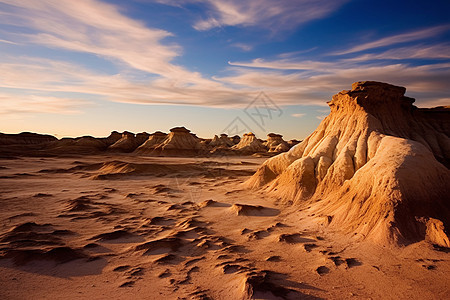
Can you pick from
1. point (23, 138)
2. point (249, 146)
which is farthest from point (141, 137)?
point (23, 138)

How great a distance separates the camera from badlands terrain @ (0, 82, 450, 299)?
4539 millimetres

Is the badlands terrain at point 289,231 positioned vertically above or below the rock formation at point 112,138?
below

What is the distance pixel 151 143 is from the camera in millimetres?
61219

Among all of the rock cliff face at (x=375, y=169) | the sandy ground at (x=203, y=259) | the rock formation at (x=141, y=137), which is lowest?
the sandy ground at (x=203, y=259)

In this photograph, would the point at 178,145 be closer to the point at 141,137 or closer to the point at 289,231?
the point at 141,137

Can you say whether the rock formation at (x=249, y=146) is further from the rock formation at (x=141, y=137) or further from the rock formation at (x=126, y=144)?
the rock formation at (x=126, y=144)

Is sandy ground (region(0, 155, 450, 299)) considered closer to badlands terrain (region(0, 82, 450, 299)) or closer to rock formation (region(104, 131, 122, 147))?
badlands terrain (region(0, 82, 450, 299))

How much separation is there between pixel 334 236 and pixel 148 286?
4.90 meters

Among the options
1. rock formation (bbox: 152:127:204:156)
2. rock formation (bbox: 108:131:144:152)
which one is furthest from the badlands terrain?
rock formation (bbox: 108:131:144:152)

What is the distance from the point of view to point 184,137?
2336 inches

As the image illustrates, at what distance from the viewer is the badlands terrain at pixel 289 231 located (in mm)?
4539

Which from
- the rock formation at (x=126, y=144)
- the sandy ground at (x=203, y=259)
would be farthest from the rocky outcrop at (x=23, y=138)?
the sandy ground at (x=203, y=259)

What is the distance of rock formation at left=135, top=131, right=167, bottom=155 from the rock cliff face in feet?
160

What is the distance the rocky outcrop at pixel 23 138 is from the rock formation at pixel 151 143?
37.8m
